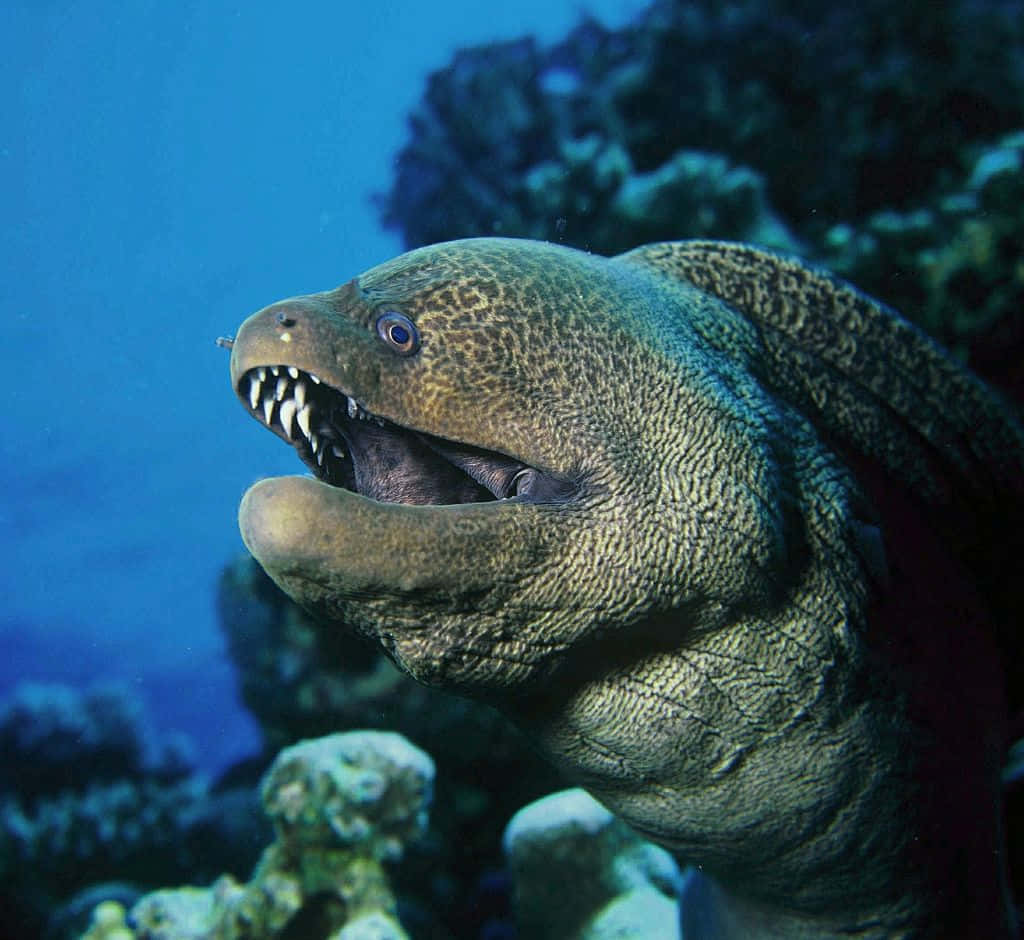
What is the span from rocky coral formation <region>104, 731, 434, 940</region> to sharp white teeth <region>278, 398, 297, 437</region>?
2686 millimetres

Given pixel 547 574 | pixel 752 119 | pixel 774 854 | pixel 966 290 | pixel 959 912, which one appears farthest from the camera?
pixel 752 119

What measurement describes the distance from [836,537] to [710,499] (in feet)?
1.81

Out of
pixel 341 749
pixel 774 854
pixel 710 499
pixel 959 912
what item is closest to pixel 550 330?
pixel 710 499

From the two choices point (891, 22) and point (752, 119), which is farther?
point (752, 119)

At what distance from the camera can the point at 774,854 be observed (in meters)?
2.25

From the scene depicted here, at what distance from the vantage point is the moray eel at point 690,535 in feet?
5.09

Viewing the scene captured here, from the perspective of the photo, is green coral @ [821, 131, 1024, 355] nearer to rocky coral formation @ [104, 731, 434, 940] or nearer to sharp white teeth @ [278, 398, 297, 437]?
sharp white teeth @ [278, 398, 297, 437]

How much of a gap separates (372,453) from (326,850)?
289 centimetres

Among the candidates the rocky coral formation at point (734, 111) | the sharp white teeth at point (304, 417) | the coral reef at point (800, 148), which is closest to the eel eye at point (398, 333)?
the sharp white teeth at point (304, 417)

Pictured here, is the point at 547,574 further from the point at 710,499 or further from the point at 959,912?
the point at 959,912

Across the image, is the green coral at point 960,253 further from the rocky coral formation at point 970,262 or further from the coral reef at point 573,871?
the coral reef at point 573,871

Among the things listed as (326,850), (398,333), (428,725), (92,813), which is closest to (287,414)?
(398,333)

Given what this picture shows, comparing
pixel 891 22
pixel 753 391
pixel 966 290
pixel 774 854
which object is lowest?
pixel 774 854

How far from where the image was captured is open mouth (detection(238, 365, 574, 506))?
170 centimetres
